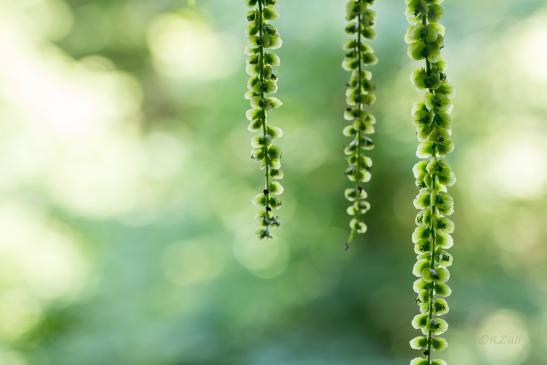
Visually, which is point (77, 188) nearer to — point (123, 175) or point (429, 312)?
point (123, 175)

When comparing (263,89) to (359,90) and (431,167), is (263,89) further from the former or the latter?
(431,167)

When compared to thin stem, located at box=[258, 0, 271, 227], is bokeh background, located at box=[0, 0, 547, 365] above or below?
above
